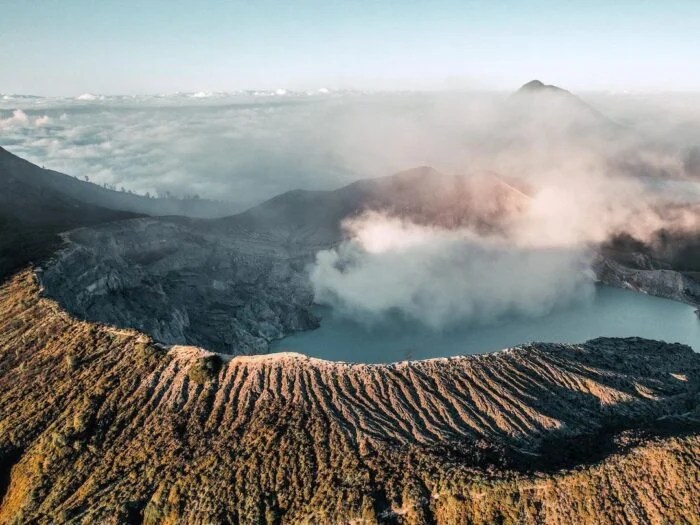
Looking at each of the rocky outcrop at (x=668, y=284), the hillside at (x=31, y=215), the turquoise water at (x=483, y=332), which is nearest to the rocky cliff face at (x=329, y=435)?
the hillside at (x=31, y=215)

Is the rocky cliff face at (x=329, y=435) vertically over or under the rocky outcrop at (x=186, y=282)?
over

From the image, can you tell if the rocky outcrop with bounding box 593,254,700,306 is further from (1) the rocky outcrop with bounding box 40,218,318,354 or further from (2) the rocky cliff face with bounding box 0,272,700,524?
(1) the rocky outcrop with bounding box 40,218,318,354

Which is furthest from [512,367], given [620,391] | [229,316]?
[229,316]

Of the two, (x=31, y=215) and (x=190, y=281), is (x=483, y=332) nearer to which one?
(x=190, y=281)

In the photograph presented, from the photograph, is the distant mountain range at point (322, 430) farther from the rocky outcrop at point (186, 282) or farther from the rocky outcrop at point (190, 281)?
the rocky outcrop at point (186, 282)

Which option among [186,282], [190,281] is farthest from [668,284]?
[186,282]

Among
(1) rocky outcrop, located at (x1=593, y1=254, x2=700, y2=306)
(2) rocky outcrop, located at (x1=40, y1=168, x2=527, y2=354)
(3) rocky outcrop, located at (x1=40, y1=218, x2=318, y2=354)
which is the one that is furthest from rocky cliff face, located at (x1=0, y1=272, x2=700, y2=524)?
(1) rocky outcrop, located at (x1=593, y1=254, x2=700, y2=306)
